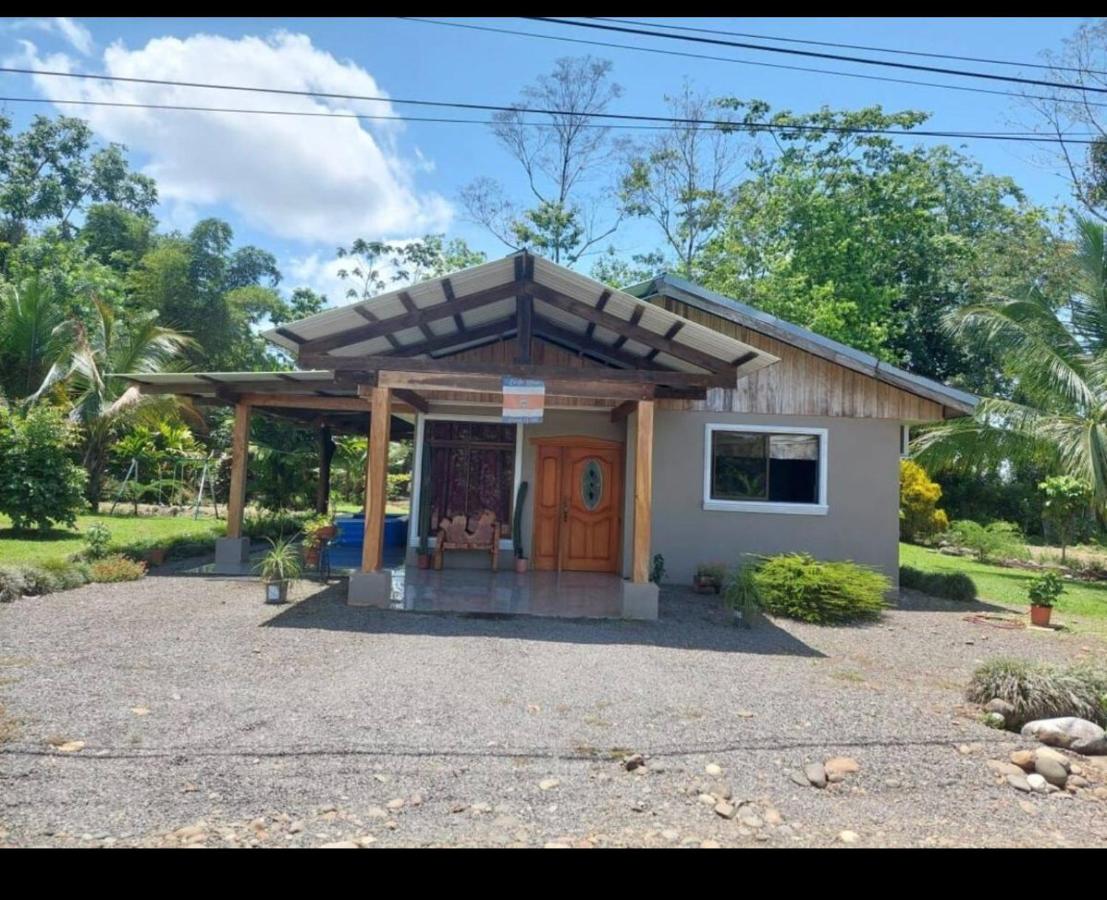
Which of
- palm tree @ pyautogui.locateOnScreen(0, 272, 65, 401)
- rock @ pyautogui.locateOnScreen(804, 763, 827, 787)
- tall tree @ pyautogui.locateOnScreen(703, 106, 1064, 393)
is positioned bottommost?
rock @ pyautogui.locateOnScreen(804, 763, 827, 787)

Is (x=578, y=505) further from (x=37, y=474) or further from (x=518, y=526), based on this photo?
(x=37, y=474)

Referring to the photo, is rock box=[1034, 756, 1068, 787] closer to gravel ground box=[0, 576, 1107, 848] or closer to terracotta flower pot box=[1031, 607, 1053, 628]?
gravel ground box=[0, 576, 1107, 848]

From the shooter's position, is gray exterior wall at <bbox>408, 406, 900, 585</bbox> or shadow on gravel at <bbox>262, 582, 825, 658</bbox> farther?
gray exterior wall at <bbox>408, 406, 900, 585</bbox>

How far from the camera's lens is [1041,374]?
52.1ft

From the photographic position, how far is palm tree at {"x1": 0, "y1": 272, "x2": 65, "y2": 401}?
1900 cm

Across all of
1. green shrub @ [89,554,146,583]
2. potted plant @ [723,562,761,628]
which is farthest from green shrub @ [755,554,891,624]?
green shrub @ [89,554,146,583]

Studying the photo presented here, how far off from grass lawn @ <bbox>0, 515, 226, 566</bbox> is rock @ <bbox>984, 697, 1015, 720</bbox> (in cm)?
1079

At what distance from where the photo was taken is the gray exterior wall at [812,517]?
40.6 feet

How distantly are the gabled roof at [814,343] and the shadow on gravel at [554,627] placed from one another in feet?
15.4

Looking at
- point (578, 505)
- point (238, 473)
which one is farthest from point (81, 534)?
point (578, 505)

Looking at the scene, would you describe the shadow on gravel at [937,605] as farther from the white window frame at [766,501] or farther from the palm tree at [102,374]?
the palm tree at [102,374]
